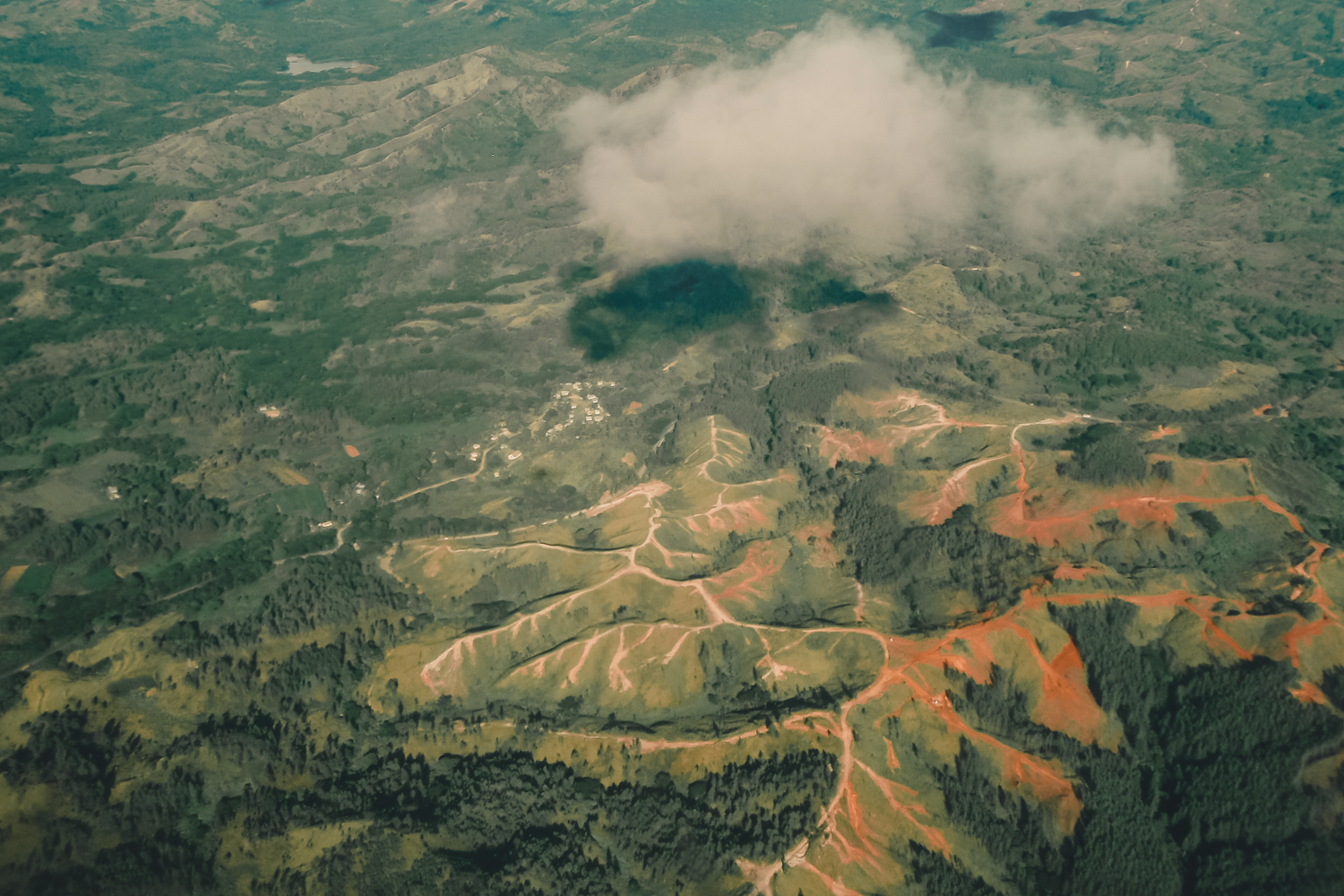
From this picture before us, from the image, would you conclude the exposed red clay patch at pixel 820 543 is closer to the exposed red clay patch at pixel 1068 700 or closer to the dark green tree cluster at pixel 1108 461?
the exposed red clay patch at pixel 1068 700

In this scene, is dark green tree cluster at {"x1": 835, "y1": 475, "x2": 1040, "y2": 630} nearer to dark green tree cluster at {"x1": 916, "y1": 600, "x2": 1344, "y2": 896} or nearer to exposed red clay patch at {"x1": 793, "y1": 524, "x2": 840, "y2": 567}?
exposed red clay patch at {"x1": 793, "y1": 524, "x2": 840, "y2": 567}

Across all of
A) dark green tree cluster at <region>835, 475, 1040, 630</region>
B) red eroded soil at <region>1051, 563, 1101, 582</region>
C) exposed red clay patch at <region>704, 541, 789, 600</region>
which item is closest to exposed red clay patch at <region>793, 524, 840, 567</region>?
dark green tree cluster at <region>835, 475, 1040, 630</region>

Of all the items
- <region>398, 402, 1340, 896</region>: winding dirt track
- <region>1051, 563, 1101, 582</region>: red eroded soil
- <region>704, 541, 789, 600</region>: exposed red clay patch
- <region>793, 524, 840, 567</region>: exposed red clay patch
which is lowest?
<region>793, 524, 840, 567</region>: exposed red clay patch

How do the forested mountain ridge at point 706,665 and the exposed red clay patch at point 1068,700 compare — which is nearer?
the forested mountain ridge at point 706,665

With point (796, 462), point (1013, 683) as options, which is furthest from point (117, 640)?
point (1013, 683)

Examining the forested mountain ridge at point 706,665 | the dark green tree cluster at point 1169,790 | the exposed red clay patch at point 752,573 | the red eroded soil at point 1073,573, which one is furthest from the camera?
the exposed red clay patch at point 752,573

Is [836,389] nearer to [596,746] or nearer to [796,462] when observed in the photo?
[796,462]

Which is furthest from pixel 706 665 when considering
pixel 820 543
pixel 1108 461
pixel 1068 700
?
pixel 1108 461

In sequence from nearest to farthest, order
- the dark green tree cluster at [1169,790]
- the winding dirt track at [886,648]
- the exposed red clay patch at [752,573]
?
the dark green tree cluster at [1169,790] < the winding dirt track at [886,648] < the exposed red clay patch at [752,573]

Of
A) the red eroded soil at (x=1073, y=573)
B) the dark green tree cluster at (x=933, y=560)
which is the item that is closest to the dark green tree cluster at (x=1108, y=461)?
the dark green tree cluster at (x=933, y=560)

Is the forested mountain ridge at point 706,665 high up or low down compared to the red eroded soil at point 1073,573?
down

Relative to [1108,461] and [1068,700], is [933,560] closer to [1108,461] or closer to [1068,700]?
[1068,700]

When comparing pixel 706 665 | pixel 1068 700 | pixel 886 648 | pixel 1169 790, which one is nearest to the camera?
pixel 1169 790
